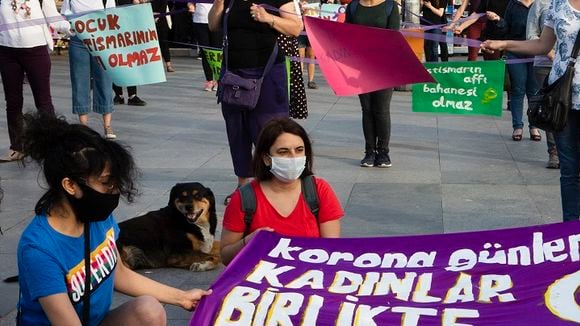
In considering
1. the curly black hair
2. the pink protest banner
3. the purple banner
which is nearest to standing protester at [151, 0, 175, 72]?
the pink protest banner

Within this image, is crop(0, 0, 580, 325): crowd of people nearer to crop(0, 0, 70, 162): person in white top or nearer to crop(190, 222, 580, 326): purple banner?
crop(190, 222, 580, 326): purple banner

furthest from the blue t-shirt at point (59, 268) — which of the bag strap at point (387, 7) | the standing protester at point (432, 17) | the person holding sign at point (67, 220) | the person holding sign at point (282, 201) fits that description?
the standing protester at point (432, 17)

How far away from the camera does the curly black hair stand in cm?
342

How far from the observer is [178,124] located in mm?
11266

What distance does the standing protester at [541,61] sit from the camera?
27.2ft

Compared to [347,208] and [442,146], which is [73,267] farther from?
[442,146]

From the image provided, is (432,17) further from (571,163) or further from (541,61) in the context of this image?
(571,163)

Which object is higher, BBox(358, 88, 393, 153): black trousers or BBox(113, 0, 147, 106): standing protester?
BBox(358, 88, 393, 153): black trousers

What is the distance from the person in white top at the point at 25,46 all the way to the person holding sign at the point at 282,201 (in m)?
4.46


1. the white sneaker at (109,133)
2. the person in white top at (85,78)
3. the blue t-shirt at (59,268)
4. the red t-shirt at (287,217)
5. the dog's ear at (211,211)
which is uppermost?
the blue t-shirt at (59,268)

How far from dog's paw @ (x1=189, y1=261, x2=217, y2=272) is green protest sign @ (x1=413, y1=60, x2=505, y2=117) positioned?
2.78 m

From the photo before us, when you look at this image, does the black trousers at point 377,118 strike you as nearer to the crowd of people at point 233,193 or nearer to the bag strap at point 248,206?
the crowd of people at point 233,193

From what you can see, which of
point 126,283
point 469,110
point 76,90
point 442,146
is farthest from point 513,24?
point 126,283

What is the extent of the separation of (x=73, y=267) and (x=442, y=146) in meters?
6.62
